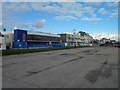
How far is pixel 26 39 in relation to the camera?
72.9m

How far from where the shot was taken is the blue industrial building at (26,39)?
68.2 meters

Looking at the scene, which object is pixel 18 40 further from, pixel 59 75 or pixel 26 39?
pixel 59 75

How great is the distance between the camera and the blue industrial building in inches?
2687

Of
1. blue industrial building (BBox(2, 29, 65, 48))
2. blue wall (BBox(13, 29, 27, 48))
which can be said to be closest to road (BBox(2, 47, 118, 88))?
blue industrial building (BBox(2, 29, 65, 48))

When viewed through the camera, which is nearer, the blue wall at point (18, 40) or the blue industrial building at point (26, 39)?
the blue wall at point (18, 40)

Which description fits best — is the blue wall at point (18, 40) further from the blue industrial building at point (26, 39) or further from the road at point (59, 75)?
the road at point (59, 75)

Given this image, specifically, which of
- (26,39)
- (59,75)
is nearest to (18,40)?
(26,39)

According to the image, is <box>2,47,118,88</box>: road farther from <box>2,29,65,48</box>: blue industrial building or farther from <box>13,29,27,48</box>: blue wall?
<box>13,29,27,48</box>: blue wall

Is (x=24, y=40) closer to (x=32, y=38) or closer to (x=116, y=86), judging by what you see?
(x=32, y=38)

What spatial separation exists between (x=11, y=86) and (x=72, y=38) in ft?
383

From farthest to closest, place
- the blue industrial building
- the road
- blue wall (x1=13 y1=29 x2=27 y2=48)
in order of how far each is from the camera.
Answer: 1. the blue industrial building
2. blue wall (x1=13 y1=29 x2=27 y2=48)
3. the road

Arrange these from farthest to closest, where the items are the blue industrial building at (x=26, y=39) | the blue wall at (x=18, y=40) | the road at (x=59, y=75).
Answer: the blue industrial building at (x=26, y=39)
the blue wall at (x=18, y=40)
the road at (x=59, y=75)

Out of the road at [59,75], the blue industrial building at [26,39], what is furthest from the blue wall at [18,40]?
the road at [59,75]

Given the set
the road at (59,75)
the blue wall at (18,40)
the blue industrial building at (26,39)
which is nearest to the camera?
the road at (59,75)
